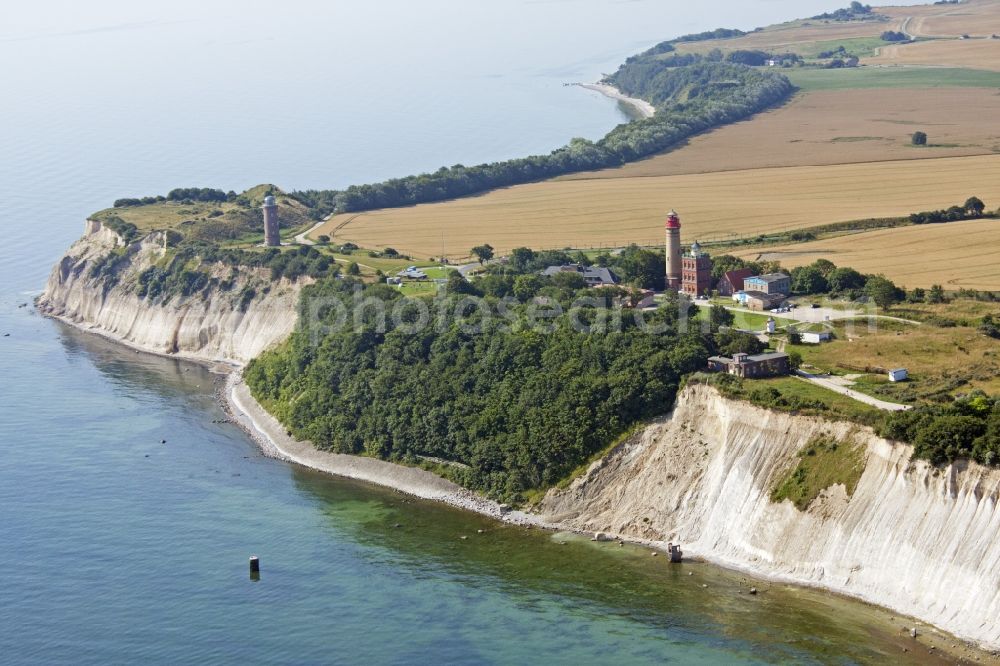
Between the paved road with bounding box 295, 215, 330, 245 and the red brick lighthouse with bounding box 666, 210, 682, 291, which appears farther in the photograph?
the paved road with bounding box 295, 215, 330, 245

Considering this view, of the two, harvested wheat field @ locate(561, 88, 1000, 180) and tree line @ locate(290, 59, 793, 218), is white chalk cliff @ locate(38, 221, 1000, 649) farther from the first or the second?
harvested wheat field @ locate(561, 88, 1000, 180)

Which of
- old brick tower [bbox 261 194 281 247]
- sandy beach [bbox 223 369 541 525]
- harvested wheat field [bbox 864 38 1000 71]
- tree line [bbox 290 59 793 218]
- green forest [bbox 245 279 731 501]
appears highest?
harvested wheat field [bbox 864 38 1000 71]

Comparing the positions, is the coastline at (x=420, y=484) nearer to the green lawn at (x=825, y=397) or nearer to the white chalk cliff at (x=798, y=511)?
the white chalk cliff at (x=798, y=511)

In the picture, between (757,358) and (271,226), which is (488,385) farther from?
(271,226)

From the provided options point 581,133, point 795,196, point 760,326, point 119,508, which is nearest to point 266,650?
point 119,508

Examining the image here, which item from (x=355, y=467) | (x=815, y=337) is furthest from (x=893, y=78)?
(x=355, y=467)

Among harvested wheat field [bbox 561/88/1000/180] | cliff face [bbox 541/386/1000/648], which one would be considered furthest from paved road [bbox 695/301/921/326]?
harvested wheat field [bbox 561/88/1000/180]

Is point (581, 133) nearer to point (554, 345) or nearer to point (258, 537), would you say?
point (554, 345)
